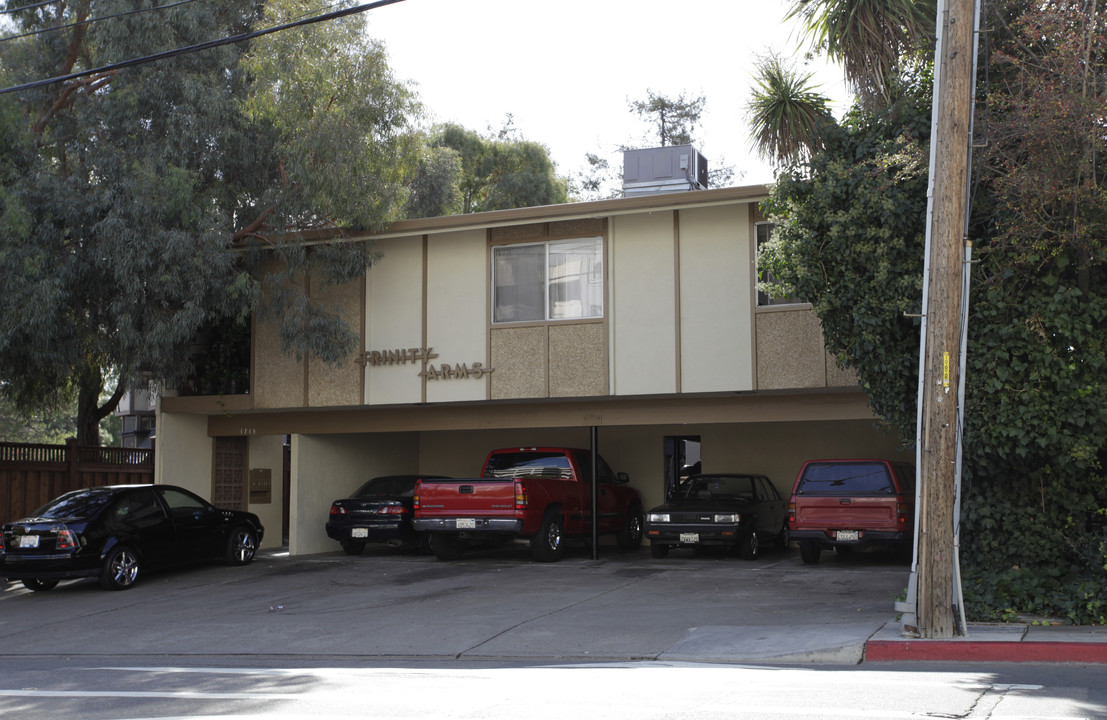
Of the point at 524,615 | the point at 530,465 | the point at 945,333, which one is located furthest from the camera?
the point at 530,465

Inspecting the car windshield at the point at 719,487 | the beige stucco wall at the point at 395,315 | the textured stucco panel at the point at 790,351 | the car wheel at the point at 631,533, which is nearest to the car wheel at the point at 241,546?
the beige stucco wall at the point at 395,315

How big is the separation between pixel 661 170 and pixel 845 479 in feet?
20.8

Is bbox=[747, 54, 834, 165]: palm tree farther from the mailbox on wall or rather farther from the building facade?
the mailbox on wall

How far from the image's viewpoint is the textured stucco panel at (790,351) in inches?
643

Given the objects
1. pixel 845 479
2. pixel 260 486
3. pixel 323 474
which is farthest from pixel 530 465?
pixel 260 486

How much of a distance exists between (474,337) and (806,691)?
11.6 metres

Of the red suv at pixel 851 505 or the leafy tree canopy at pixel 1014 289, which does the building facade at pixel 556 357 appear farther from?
the leafy tree canopy at pixel 1014 289

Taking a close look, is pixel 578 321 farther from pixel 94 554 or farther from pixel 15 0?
pixel 15 0

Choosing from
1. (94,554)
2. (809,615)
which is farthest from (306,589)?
(809,615)

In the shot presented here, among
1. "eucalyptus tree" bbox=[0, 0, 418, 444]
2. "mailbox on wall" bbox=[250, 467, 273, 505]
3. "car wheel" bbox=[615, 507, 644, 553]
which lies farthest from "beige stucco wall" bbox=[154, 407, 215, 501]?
"car wheel" bbox=[615, 507, 644, 553]

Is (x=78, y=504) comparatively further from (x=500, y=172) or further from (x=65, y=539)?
(x=500, y=172)

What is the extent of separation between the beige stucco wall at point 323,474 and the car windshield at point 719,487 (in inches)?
278

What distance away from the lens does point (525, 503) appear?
55.8 ft

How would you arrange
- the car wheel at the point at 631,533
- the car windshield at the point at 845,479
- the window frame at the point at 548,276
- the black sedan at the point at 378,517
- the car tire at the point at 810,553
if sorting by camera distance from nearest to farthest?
the car windshield at the point at 845,479 < the car tire at the point at 810,553 < the window frame at the point at 548,276 < the black sedan at the point at 378,517 < the car wheel at the point at 631,533
